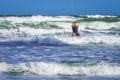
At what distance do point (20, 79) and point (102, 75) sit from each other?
97.9 inches

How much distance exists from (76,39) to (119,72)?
44.7ft

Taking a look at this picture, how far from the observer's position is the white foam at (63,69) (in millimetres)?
12375

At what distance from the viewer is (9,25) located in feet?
146

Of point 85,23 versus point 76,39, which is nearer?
point 76,39

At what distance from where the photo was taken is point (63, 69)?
1268 cm

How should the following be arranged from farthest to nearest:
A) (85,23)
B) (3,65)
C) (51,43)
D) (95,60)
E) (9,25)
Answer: (85,23) → (9,25) → (51,43) → (95,60) → (3,65)

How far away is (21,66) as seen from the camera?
13.0 metres

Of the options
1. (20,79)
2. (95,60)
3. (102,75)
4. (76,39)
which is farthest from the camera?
(76,39)

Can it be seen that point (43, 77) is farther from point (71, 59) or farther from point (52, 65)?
point (71, 59)

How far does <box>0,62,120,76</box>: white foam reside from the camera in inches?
487

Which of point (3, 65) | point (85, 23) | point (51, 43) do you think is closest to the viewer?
point (3, 65)

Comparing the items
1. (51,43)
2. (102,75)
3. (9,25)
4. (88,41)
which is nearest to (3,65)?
(102,75)

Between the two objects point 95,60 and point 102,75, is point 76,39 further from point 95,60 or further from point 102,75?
point 102,75

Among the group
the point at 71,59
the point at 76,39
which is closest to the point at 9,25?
the point at 76,39
